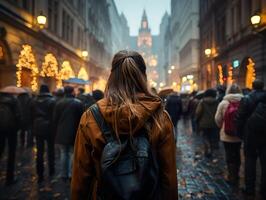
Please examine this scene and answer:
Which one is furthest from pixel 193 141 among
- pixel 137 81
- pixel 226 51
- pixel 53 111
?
pixel 226 51

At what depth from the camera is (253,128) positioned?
5766 mm

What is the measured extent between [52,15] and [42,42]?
13.2 ft

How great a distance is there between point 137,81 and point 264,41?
58.9 ft

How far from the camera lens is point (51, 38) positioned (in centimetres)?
2281

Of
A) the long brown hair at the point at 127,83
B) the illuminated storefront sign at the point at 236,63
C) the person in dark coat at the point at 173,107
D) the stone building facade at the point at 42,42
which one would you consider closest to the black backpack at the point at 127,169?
the long brown hair at the point at 127,83

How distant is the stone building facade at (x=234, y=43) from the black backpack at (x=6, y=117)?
40.1ft

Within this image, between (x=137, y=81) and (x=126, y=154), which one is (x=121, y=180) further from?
(x=137, y=81)

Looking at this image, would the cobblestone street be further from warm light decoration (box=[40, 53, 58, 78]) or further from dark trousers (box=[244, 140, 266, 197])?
warm light decoration (box=[40, 53, 58, 78])

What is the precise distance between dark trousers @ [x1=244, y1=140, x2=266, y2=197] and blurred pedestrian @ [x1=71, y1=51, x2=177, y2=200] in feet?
12.7

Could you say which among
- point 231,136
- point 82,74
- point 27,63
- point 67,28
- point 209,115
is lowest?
point 231,136

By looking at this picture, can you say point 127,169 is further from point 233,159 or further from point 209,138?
point 209,138

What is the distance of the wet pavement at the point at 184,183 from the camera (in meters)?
6.10

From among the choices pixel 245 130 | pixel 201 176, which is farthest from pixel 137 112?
pixel 201 176

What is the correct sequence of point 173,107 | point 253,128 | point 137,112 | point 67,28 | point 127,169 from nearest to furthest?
1. point 127,169
2. point 137,112
3. point 253,128
4. point 173,107
5. point 67,28
